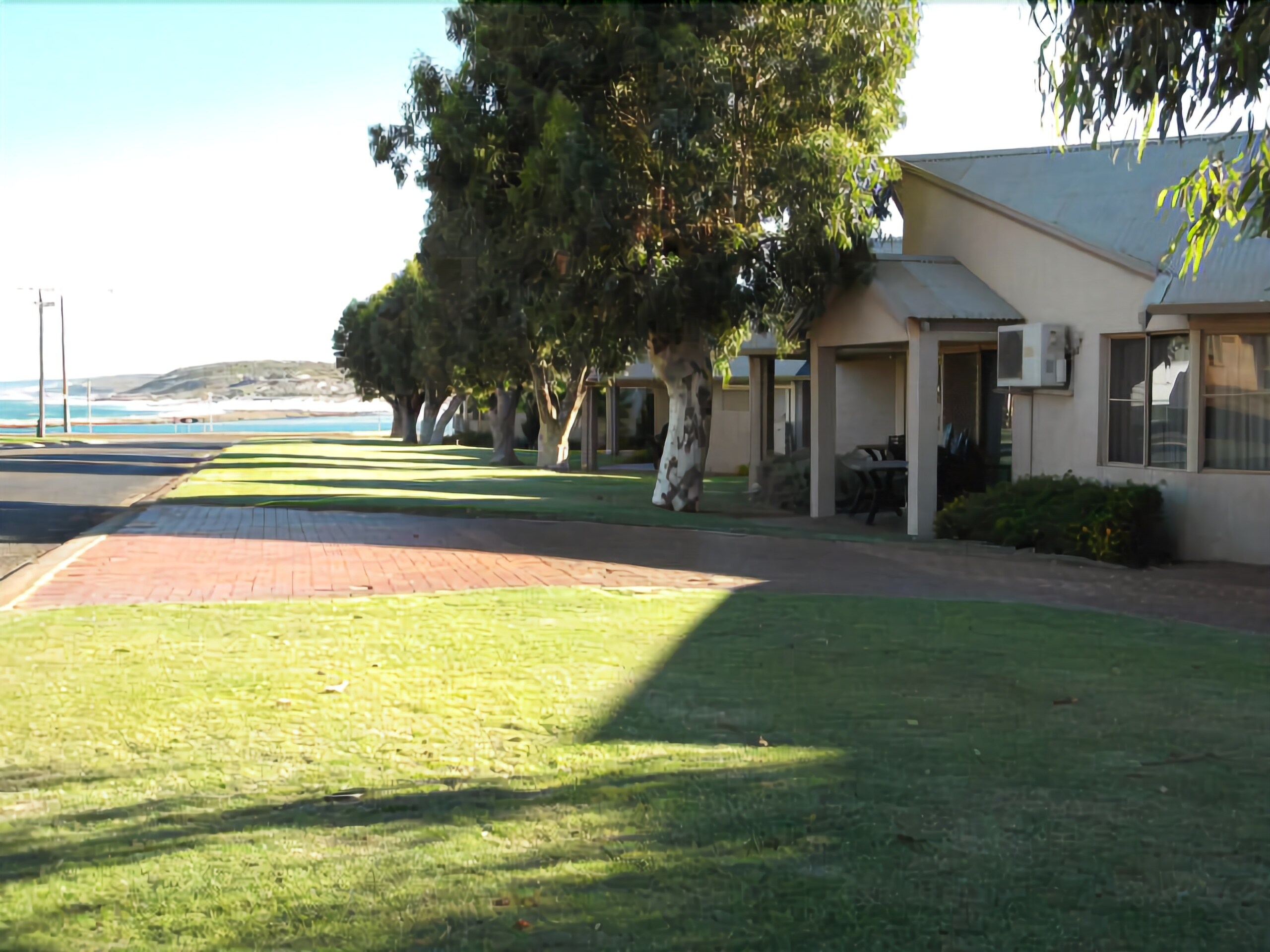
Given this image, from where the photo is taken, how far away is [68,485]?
27469 millimetres

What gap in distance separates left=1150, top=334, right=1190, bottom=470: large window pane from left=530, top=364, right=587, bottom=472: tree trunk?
78.3 ft

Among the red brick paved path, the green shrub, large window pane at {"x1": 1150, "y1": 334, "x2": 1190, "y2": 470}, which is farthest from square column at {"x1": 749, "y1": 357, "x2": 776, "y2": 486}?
large window pane at {"x1": 1150, "y1": 334, "x2": 1190, "y2": 470}

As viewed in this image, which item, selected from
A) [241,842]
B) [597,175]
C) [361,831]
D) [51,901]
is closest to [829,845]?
[361,831]

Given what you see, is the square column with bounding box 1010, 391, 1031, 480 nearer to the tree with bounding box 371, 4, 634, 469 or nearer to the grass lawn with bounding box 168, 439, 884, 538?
the grass lawn with bounding box 168, 439, 884, 538

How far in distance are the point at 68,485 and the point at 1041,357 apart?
19.8m

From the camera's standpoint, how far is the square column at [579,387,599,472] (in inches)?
1516

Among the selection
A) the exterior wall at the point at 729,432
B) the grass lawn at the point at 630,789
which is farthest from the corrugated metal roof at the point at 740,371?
the grass lawn at the point at 630,789

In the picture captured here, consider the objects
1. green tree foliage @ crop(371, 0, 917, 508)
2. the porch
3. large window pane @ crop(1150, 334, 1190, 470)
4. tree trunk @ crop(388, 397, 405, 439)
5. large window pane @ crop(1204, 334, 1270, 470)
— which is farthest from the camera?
tree trunk @ crop(388, 397, 405, 439)

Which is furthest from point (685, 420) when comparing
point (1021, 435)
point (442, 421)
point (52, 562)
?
point (442, 421)

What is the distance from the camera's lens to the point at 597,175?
56.4 feet

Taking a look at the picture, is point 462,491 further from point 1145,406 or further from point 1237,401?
point 1237,401

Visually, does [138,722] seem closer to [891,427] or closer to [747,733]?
[747,733]

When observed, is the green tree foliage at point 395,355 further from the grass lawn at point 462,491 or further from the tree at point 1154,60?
the tree at point 1154,60

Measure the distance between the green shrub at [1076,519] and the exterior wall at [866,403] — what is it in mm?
15706
